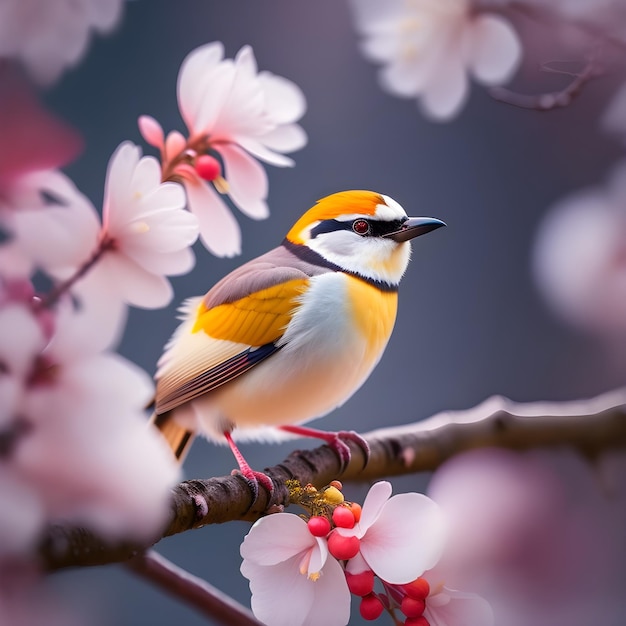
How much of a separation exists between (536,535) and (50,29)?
23.5 inches

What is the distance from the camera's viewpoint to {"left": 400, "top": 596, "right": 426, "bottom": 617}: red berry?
1.92ft

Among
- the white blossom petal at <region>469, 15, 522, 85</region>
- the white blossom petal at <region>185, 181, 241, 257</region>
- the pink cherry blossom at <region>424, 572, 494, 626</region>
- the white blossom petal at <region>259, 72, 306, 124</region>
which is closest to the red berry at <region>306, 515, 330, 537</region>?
the pink cherry blossom at <region>424, 572, 494, 626</region>

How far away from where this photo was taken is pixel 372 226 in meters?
0.64

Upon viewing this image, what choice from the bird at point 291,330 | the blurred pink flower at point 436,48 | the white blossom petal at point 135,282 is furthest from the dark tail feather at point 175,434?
the blurred pink flower at point 436,48

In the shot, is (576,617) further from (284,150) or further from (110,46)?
(110,46)

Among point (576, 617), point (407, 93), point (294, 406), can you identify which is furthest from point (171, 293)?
point (576, 617)

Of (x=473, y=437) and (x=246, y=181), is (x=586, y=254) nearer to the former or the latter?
(x=473, y=437)

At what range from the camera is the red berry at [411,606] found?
585 millimetres

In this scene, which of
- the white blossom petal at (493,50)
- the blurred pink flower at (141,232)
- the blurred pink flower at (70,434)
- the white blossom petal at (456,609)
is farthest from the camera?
the white blossom petal at (493,50)

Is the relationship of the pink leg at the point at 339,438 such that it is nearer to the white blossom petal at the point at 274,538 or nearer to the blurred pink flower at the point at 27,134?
the white blossom petal at the point at 274,538

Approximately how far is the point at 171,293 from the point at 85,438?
0.66 feet

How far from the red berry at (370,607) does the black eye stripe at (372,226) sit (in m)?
0.29

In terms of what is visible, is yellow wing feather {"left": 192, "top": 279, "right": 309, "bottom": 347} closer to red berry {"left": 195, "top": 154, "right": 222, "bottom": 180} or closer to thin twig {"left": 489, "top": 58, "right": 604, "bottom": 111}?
red berry {"left": 195, "top": 154, "right": 222, "bottom": 180}

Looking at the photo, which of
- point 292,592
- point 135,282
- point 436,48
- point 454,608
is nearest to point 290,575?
point 292,592
